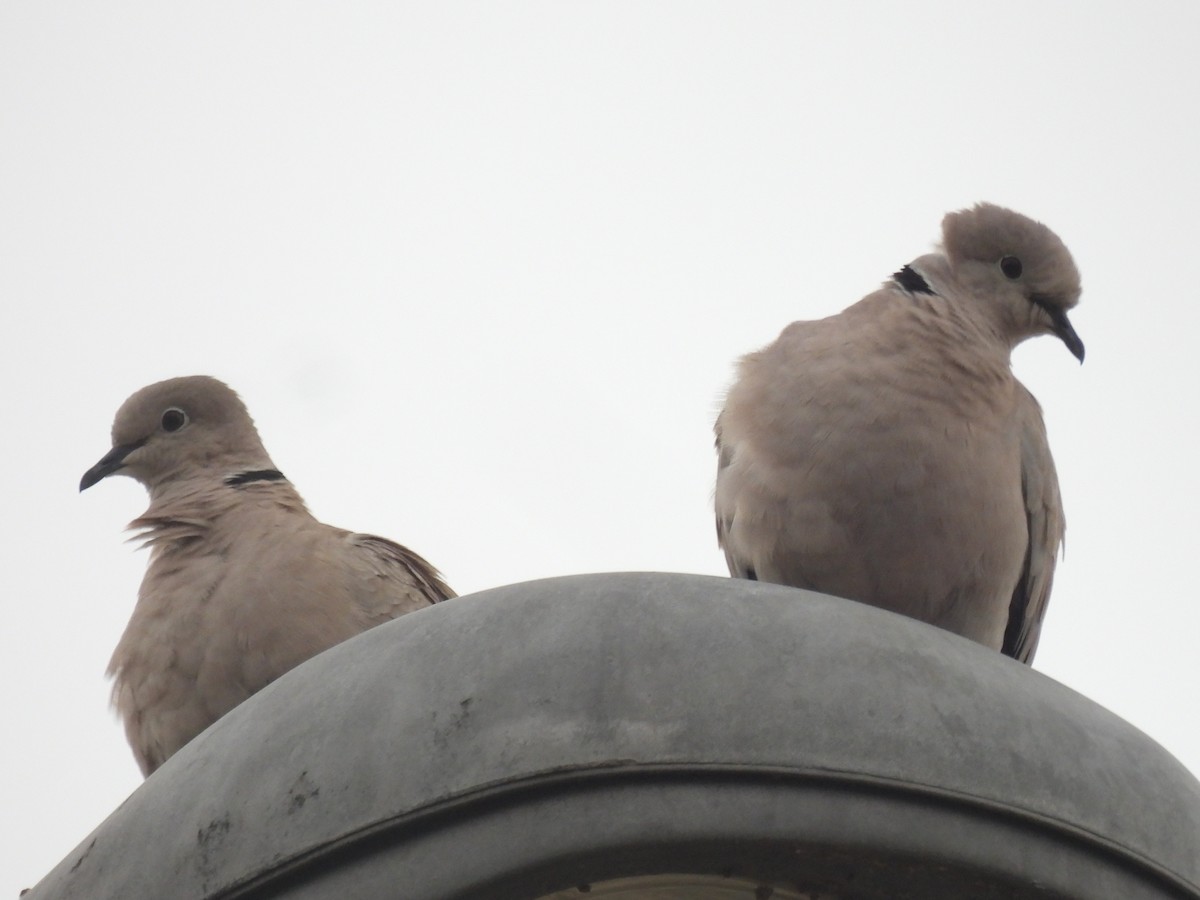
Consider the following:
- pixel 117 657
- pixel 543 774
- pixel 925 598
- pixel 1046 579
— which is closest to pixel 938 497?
pixel 925 598

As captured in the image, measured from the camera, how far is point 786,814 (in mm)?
2361

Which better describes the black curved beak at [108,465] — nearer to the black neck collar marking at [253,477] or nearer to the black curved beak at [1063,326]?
the black neck collar marking at [253,477]

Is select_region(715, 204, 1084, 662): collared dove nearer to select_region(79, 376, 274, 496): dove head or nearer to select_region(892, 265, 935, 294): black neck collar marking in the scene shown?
select_region(892, 265, 935, 294): black neck collar marking

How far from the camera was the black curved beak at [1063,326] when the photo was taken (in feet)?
17.9

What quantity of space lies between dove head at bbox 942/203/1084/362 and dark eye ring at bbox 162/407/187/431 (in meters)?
3.44

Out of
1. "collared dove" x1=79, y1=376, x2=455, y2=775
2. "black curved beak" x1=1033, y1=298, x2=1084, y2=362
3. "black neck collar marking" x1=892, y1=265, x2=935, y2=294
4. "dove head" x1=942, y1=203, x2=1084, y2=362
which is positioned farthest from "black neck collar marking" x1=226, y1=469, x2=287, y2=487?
"black curved beak" x1=1033, y1=298, x2=1084, y2=362

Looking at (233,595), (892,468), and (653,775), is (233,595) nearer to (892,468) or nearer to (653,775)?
(892,468)

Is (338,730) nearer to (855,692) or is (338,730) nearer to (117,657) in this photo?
(855,692)

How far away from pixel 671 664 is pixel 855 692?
0.94 feet

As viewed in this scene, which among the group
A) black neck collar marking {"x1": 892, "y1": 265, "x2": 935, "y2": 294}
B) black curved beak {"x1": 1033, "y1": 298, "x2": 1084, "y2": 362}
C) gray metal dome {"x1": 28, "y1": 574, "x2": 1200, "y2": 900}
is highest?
black neck collar marking {"x1": 892, "y1": 265, "x2": 935, "y2": 294}

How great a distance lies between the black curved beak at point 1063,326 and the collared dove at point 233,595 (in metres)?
2.47

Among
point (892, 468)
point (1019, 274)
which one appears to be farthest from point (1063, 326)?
point (892, 468)

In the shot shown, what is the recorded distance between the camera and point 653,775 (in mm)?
2363

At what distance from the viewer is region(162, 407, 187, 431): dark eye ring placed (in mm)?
7020
